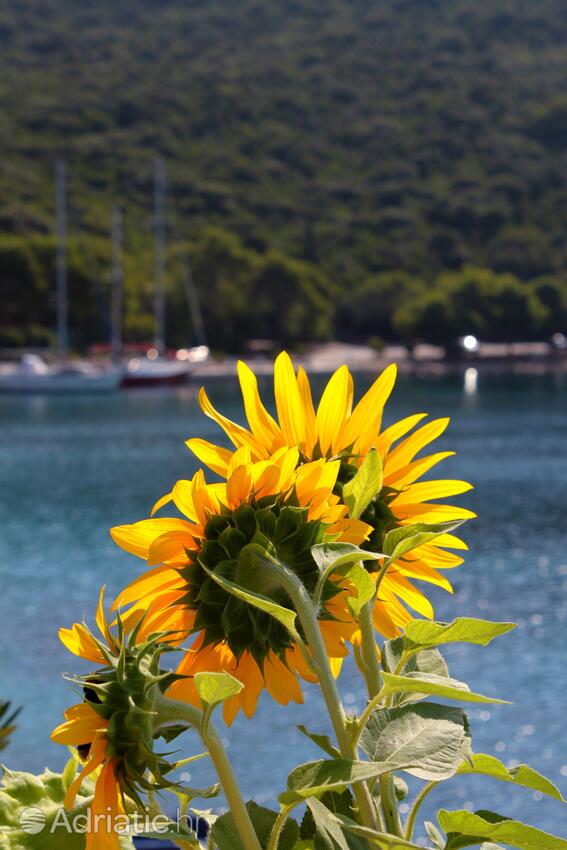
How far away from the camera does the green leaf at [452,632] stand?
2.61 feet

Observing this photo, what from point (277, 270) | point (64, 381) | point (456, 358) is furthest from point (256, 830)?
point (456, 358)

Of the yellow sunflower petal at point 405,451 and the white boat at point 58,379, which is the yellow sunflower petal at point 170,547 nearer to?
the yellow sunflower petal at point 405,451

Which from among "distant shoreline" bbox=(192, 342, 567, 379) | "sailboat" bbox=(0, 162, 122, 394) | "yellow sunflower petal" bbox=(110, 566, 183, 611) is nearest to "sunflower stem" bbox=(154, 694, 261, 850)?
"yellow sunflower petal" bbox=(110, 566, 183, 611)

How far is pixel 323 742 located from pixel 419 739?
116 mm

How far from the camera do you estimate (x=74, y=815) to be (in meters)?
0.88

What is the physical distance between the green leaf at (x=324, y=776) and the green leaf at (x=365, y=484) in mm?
172

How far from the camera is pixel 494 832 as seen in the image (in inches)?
31.8

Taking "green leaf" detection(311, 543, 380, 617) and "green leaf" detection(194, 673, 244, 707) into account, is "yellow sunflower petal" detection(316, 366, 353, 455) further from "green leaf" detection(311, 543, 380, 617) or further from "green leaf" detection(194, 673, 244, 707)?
"green leaf" detection(194, 673, 244, 707)

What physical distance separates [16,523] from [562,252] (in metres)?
80.5

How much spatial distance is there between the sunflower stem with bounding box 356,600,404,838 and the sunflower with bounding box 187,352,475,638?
4 cm

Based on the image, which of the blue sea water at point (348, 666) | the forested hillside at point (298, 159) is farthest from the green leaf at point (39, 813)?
the forested hillside at point (298, 159)

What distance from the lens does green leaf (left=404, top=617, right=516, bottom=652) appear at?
796mm

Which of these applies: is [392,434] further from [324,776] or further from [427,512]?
[324,776]

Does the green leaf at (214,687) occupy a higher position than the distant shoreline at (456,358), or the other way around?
the green leaf at (214,687)
